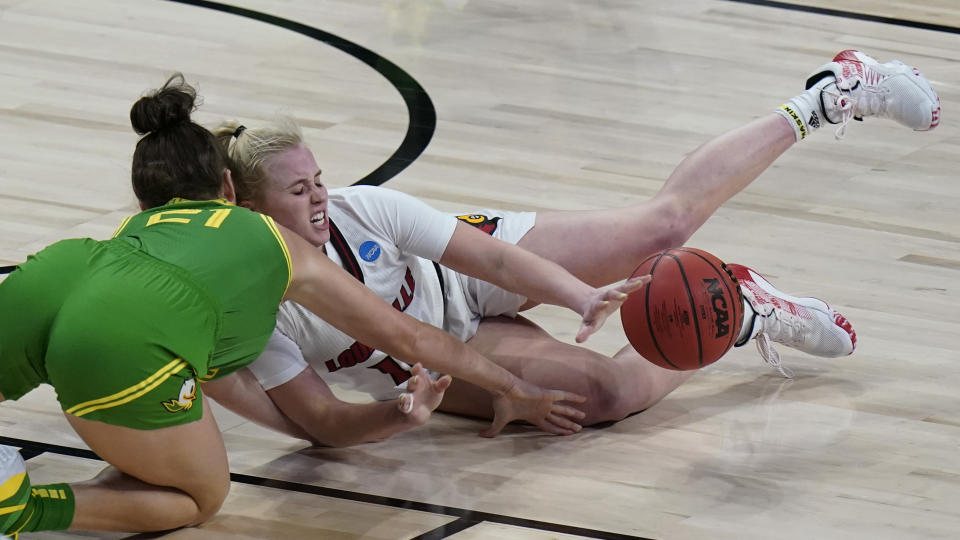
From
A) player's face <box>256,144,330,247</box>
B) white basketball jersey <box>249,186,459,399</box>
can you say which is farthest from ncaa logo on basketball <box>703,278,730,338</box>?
player's face <box>256,144,330,247</box>

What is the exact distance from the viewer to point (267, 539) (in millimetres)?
2838

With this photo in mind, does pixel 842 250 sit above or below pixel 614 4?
below

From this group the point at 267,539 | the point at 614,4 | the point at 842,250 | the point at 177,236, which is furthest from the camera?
the point at 614,4

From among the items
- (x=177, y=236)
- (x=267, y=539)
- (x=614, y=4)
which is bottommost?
(x=267, y=539)

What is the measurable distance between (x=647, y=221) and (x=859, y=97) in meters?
0.80

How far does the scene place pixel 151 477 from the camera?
2750mm

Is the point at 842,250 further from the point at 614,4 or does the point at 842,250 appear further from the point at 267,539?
the point at 614,4

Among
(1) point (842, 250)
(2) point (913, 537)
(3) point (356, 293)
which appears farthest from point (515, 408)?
(1) point (842, 250)

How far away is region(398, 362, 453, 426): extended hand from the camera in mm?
2773

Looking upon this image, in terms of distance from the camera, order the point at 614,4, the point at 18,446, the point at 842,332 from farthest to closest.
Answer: the point at 614,4, the point at 842,332, the point at 18,446

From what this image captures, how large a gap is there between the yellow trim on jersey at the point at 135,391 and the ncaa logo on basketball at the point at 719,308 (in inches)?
43.8

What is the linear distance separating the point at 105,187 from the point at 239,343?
Answer: 2.12 metres

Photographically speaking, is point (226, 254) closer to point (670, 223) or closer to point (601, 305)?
point (601, 305)

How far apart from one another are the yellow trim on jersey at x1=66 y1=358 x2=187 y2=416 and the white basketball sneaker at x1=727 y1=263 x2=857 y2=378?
1.41 meters
